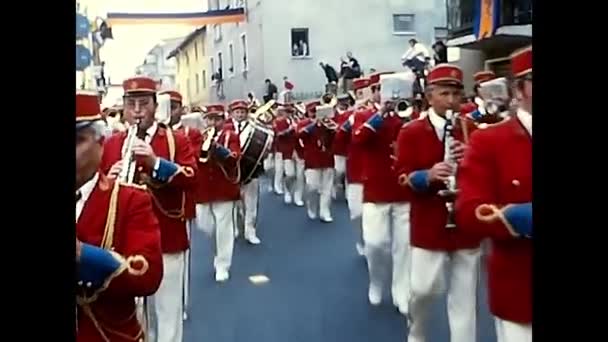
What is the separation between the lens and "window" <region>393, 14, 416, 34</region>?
8.25 feet

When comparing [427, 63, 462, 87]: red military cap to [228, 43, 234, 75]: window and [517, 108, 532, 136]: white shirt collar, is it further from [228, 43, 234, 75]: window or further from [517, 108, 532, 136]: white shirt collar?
[517, 108, 532, 136]: white shirt collar

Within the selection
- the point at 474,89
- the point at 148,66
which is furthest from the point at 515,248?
the point at 148,66

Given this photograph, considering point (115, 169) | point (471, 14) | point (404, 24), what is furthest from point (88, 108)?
point (404, 24)

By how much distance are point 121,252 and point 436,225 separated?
1658 mm

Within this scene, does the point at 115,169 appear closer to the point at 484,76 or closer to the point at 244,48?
the point at 244,48

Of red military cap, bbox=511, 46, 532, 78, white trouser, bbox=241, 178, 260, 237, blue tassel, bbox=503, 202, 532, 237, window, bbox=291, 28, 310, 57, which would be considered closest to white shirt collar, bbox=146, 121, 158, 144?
window, bbox=291, 28, 310, 57

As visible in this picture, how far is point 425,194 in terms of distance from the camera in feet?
10.7

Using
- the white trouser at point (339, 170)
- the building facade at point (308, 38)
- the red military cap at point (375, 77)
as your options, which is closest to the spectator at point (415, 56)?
the building facade at point (308, 38)

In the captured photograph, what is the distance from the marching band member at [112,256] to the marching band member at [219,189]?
349cm

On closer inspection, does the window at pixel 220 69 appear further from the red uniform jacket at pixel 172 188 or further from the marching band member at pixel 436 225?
the marching band member at pixel 436 225

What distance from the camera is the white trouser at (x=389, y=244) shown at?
4.25 m

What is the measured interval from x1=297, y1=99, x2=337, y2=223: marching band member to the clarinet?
4.80 metres
